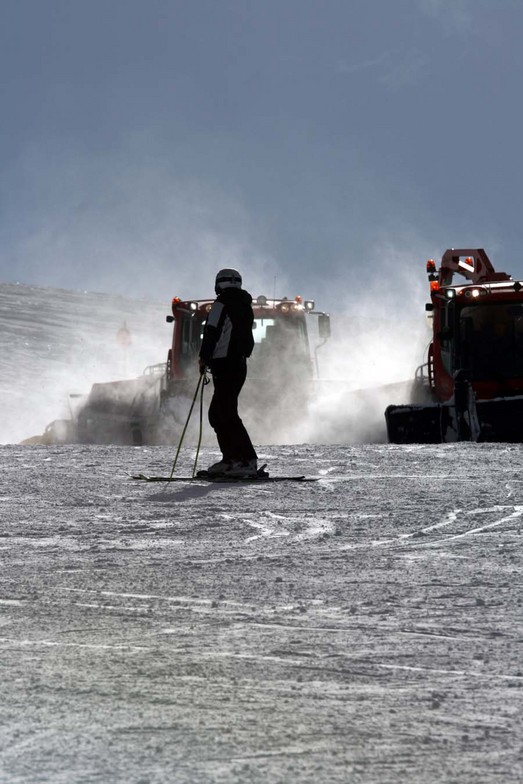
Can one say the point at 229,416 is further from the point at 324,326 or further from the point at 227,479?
the point at 324,326

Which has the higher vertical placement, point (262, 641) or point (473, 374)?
point (473, 374)

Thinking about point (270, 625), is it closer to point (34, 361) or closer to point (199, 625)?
point (199, 625)

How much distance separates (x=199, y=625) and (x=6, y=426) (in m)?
A: 30.8

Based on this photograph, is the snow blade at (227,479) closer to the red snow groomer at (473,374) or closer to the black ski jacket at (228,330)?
the black ski jacket at (228,330)

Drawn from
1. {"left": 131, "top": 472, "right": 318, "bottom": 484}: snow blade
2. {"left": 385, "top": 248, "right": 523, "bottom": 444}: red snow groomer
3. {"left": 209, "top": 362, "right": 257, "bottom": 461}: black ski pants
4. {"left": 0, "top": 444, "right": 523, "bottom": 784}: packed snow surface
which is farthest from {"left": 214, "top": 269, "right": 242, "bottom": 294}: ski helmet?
{"left": 385, "top": 248, "right": 523, "bottom": 444}: red snow groomer

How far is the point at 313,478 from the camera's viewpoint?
1238 cm

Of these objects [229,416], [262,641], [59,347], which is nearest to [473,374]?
[229,416]

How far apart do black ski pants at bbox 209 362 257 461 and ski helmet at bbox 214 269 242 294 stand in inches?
28.5

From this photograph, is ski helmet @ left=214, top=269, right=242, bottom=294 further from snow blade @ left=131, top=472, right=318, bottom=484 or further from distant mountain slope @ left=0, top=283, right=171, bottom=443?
distant mountain slope @ left=0, top=283, right=171, bottom=443

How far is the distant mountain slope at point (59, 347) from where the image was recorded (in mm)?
41594

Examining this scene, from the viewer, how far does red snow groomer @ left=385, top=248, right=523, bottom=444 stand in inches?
696

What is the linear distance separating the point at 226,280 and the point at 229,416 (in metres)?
1.24

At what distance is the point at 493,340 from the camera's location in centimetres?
1897

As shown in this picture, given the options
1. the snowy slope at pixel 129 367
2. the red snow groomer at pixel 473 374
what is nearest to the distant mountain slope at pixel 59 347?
the snowy slope at pixel 129 367
